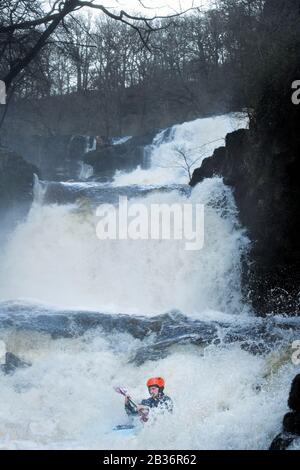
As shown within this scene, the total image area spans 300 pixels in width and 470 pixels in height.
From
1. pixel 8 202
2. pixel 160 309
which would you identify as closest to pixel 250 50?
pixel 160 309

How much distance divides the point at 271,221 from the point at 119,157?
13822mm

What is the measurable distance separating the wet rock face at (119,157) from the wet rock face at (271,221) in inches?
444

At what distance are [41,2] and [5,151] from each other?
12039 millimetres

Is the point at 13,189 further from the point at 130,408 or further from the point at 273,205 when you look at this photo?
the point at 130,408

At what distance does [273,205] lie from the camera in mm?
9508

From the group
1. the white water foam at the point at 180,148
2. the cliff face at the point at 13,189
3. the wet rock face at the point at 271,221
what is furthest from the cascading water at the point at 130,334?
the white water foam at the point at 180,148

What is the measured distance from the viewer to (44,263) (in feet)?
44.7

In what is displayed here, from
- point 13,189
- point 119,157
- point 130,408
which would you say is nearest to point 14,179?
point 13,189

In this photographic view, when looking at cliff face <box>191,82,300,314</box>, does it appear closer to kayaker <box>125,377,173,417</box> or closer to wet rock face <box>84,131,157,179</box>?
kayaker <box>125,377,173,417</box>

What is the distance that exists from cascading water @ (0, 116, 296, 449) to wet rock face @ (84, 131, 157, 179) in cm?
691

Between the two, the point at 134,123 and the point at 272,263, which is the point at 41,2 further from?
the point at 134,123

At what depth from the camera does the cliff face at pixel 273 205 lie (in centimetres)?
903

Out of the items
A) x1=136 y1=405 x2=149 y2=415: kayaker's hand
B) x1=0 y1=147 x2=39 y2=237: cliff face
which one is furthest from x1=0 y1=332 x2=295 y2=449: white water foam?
x1=0 y1=147 x2=39 y2=237: cliff face

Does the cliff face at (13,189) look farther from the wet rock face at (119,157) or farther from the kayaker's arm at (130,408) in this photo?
the kayaker's arm at (130,408)
